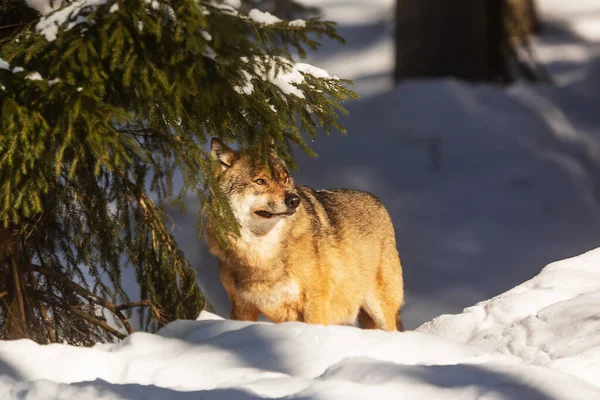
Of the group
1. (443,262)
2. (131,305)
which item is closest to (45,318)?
(131,305)

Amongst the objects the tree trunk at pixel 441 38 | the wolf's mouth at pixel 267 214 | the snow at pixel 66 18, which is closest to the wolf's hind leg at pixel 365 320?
the wolf's mouth at pixel 267 214

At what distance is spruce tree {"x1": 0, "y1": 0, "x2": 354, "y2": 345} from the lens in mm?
4723

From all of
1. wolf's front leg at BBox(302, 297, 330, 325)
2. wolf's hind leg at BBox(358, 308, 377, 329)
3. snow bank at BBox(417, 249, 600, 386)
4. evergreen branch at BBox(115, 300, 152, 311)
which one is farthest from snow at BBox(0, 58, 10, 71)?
wolf's hind leg at BBox(358, 308, 377, 329)

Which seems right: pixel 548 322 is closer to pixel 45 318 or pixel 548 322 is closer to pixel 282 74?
pixel 282 74

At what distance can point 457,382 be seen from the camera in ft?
14.1

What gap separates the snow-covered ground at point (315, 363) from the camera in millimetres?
4246

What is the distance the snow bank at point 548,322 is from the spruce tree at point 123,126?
1.88 meters

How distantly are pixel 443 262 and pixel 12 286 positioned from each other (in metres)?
9.34

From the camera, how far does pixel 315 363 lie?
4.80m

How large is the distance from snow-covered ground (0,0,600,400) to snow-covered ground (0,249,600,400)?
11 millimetres

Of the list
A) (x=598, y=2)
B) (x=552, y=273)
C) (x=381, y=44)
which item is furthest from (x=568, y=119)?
(x=552, y=273)

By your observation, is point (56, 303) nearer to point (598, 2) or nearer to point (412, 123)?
point (412, 123)

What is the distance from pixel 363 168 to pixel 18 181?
1111 centimetres

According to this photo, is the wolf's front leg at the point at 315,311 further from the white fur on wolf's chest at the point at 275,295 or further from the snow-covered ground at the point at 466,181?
the snow-covered ground at the point at 466,181
